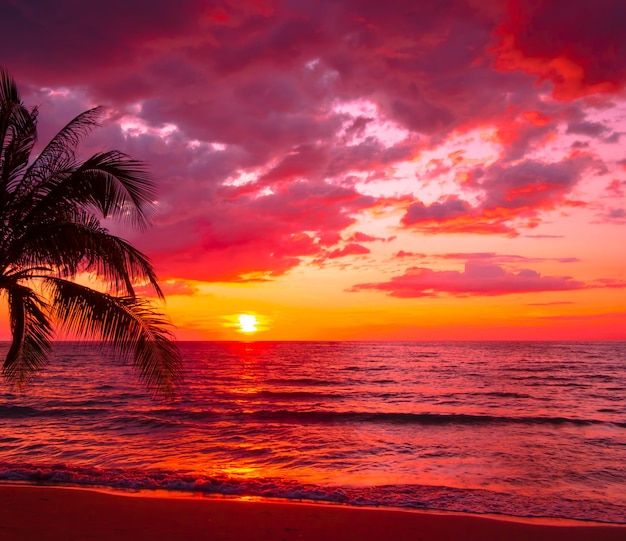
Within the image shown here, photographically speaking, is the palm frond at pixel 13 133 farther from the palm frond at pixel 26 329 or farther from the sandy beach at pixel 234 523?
the sandy beach at pixel 234 523

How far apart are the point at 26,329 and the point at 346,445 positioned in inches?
460

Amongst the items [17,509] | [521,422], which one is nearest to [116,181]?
[17,509]

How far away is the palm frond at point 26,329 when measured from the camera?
26.3 ft

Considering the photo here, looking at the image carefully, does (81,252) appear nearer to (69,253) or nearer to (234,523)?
(69,253)

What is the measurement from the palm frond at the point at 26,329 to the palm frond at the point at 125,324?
→ 548mm

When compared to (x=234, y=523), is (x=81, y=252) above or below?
above

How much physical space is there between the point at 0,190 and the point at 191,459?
981 cm

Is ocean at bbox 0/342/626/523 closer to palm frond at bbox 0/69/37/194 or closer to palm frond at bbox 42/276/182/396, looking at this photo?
palm frond at bbox 42/276/182/396

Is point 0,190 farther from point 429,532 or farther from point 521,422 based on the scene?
point 521,422

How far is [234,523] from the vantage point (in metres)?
8.01

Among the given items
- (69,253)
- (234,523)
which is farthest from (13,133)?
(234,523)

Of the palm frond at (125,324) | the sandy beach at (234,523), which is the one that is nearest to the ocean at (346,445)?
the palm frond at (125,324)

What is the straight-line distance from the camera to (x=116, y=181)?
8.21m

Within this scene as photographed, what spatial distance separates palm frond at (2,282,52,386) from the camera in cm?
801
